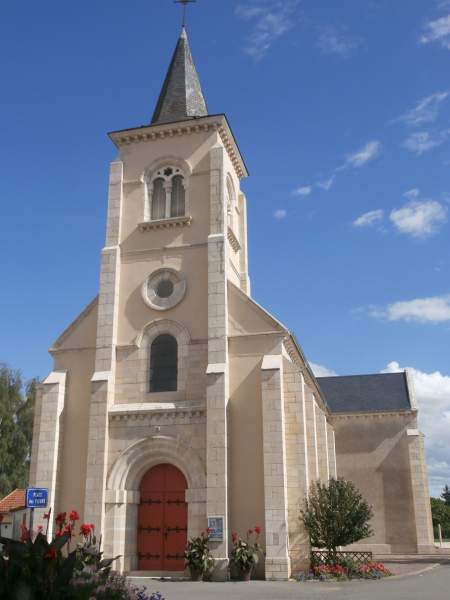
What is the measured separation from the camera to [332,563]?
18.4 metres

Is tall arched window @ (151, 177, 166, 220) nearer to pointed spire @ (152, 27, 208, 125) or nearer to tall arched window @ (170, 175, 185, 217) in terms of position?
tall arched window @ (170, 175, 185, 217)

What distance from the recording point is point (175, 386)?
67.2ft

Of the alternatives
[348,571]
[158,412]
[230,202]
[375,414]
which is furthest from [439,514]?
[158,412]

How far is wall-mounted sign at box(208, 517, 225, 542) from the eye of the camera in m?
17.8

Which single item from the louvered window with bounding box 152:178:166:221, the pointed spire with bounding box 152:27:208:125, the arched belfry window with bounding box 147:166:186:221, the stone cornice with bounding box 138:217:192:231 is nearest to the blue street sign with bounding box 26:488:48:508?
the stone cornice with bounding box 138:217:192:231

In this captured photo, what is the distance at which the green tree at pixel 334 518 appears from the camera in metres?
18.1

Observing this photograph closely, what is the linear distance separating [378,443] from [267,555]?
20.3 metres

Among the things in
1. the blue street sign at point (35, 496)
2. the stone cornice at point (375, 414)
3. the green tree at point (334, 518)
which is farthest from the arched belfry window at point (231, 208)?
the stone cornice at point (375, 414)

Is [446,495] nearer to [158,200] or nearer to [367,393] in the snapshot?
[367,393]

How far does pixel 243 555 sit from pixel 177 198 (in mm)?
12804

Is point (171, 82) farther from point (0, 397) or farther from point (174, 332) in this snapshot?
point (0, 397)

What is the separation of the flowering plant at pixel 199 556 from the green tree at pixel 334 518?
3035 millimetres

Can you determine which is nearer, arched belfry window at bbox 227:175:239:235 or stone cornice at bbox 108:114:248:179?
stone cornice at bbox 108:114:248:179

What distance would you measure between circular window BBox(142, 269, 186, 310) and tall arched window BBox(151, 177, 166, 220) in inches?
98.6
